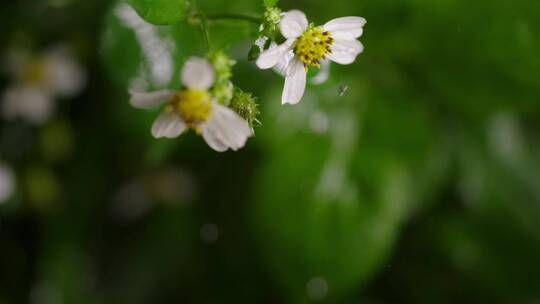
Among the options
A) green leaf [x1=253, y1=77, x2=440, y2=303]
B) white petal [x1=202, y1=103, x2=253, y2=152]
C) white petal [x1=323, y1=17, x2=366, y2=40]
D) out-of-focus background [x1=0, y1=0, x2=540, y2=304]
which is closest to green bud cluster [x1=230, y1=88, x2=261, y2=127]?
white petal [x1=202, y1=103, x2=253, y2=152]

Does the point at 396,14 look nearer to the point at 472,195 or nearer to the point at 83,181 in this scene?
the point at 472,195

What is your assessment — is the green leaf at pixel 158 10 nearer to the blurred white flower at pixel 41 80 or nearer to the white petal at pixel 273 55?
the white petal at pixel 273 55

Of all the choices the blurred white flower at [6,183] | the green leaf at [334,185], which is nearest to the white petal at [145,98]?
the green leaf at [334,185]

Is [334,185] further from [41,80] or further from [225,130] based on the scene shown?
[41,80]

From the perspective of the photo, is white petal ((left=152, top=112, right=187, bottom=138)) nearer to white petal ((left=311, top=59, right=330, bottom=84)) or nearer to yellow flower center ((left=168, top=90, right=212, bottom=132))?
yellow flower center ((left=168, top=90, right=212, bottom=132))

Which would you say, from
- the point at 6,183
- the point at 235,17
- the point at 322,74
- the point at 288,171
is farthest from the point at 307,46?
the point at 6,183

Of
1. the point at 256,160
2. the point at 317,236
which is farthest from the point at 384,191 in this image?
the point at 256,160
